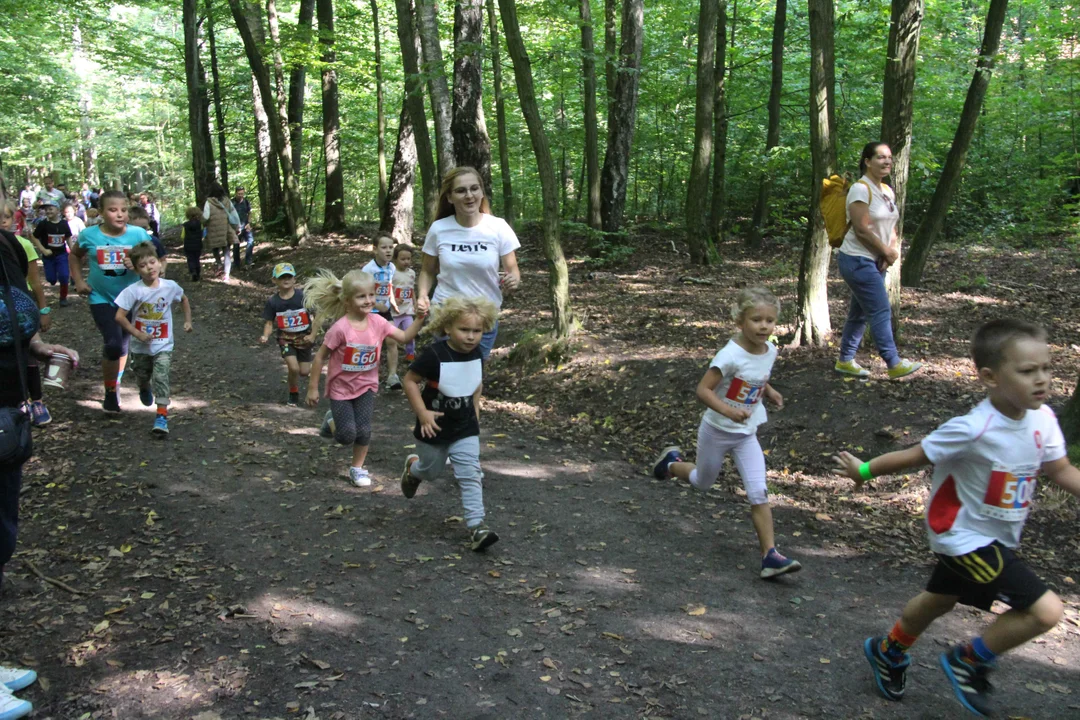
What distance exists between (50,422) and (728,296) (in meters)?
9.17

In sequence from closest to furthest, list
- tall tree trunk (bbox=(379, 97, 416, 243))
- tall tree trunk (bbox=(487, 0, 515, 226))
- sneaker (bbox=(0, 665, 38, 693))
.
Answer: sneaker (bbox=(0, 665, 38, 693)) → tall tree trunk (bbox=(487, 0, 515, 226)) → tall tree trunk (bbox=(379, 97, 416, 243))

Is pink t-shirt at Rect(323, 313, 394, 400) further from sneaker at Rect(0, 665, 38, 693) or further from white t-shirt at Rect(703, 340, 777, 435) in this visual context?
sneaker at Rect(0, 665, 38, 693)

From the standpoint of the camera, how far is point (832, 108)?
841 cm

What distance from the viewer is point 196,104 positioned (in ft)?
76.8

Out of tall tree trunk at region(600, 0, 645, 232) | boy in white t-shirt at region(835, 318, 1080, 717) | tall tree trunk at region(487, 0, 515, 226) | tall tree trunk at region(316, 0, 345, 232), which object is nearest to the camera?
boy in white t-shirt at region(835, 318, 1080, 717)

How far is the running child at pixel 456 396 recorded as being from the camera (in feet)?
17.3

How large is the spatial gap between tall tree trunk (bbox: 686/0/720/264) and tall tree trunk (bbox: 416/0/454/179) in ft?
14.6

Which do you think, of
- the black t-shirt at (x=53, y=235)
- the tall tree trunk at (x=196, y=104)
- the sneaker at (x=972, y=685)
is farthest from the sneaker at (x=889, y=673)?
the tall tree trunk at (x=196, y=104)

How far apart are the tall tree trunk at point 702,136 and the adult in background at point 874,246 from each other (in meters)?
7.30

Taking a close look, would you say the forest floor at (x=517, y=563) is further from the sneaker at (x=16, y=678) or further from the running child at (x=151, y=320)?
the running child at (x=151, y=320)

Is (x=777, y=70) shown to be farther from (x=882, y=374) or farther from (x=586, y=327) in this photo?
(x=882, y=374)

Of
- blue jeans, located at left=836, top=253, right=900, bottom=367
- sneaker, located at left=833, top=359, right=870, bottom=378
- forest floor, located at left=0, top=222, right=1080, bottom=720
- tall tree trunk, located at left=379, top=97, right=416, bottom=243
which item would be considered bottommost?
forest floor, located at left=0, top=222, right=1080, bottom=720

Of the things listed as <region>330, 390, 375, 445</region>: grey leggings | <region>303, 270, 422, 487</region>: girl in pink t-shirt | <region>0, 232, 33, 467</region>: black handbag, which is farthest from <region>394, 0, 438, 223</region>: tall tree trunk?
<region>0, 232, 33, 467</region>: black handbag

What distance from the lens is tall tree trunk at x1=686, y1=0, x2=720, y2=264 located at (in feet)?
46.0
